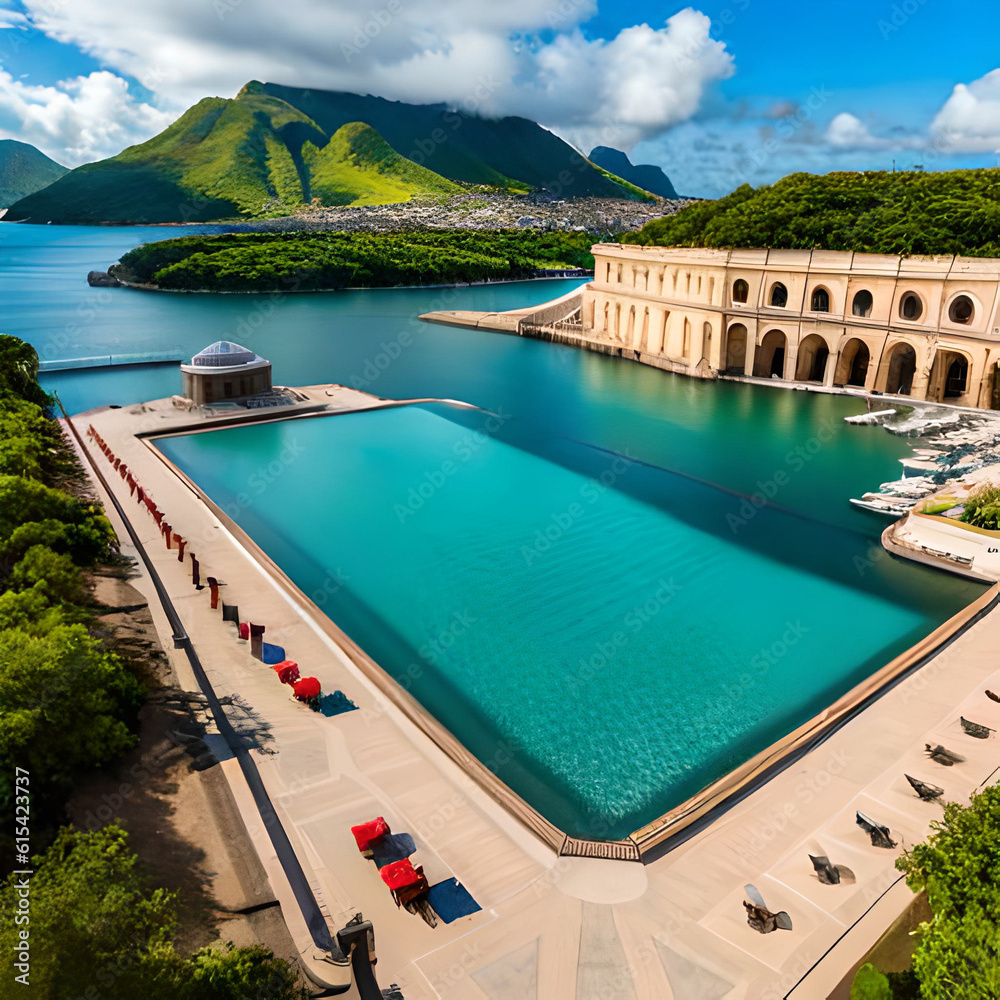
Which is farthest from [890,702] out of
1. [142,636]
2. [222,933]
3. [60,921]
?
[142,636]

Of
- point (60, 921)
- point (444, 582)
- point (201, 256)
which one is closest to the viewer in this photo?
point (60, 921)

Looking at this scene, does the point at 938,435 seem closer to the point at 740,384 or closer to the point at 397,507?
the point at 740,384

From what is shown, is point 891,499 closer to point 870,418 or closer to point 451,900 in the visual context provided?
point 870,418

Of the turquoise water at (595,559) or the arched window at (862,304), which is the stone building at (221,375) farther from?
the arched window at (862,304)

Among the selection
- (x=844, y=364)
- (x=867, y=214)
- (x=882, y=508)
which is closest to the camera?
(x=882, y=508)

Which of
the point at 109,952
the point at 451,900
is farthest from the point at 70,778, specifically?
the point at 451,900

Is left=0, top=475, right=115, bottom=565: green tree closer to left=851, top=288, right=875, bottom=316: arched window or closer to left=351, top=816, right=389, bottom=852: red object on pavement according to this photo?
left=351, top=816, right=389, bottom=852: red object on pavement
